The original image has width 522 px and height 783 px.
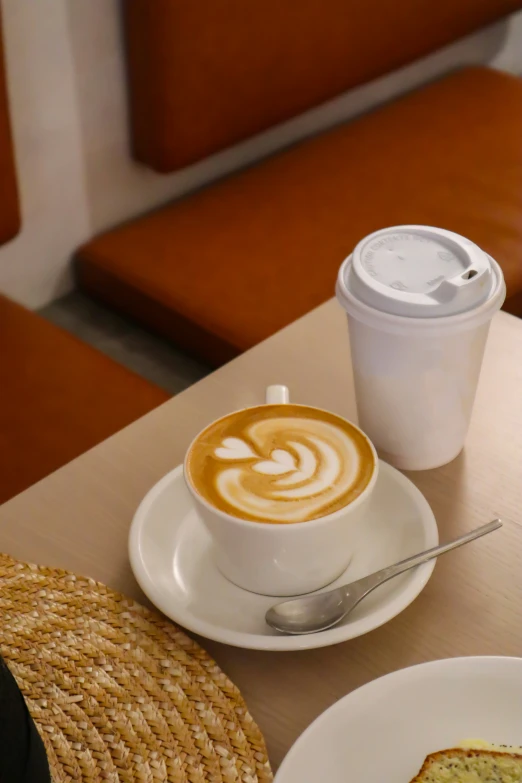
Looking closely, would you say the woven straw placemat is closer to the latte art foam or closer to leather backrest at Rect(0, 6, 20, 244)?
the latte art foam

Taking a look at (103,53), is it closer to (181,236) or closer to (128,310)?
(181,236)

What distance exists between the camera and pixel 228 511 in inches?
22.6

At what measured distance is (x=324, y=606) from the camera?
23.4 inches

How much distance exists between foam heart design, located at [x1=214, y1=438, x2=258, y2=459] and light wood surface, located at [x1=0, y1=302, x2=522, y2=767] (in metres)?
0.12

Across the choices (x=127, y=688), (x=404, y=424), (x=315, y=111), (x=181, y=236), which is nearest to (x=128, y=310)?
(x=181, y=236)

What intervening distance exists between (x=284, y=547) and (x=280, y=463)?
0.22 feet

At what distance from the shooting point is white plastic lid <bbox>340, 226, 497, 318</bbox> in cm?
62

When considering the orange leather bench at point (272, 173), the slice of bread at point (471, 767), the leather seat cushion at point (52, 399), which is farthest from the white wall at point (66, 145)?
the slice of bread at point (471, 767)

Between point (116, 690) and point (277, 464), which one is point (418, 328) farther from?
point (116, 690)

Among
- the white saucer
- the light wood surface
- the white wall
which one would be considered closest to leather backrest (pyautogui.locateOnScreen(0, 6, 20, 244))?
the white wall

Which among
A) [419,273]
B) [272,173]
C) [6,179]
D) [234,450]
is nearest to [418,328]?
[419,273]

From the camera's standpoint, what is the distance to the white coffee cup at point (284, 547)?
560 mm

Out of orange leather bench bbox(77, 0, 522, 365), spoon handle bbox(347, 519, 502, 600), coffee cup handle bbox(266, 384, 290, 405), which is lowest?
orange leather bench bbox(77, 0, 522, 365)

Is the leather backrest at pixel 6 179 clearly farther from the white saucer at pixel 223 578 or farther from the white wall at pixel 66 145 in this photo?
the white saucer at pixel 223 578
